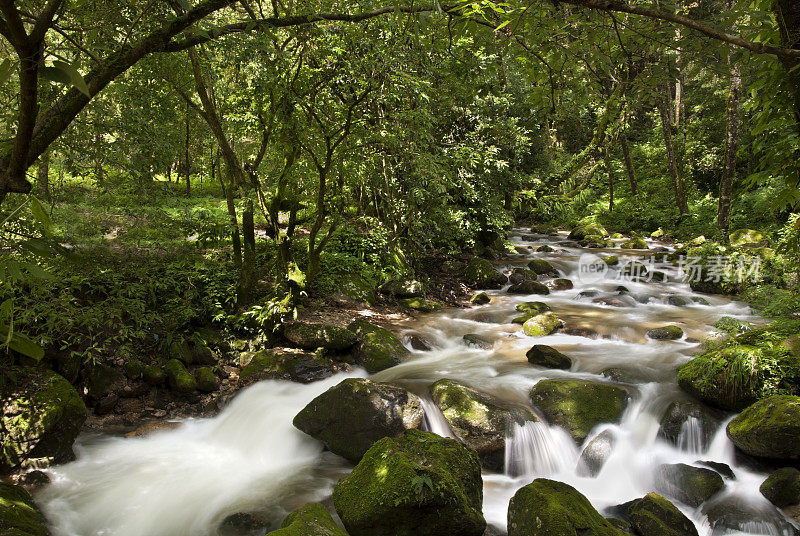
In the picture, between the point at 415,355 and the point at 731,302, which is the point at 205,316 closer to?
the point at 415,355

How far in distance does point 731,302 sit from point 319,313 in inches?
337

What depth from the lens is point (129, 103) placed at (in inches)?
223

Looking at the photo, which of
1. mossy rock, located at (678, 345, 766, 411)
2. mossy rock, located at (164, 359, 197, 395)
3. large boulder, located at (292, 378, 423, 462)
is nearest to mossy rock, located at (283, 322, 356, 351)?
mossy rock, located at (164, 359, 197, 395)

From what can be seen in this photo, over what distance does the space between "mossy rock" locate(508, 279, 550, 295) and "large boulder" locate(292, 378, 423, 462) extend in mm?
6615

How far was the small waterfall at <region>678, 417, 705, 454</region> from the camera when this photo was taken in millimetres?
5203

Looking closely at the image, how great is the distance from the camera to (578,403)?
5.64 m

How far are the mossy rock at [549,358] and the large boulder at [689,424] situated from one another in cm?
164

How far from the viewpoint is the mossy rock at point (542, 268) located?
519 inches

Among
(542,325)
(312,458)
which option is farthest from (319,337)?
(542,325)

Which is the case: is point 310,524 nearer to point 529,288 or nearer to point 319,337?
point 319,337

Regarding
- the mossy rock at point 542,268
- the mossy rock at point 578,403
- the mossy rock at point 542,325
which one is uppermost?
the mossy rock at point 542,268

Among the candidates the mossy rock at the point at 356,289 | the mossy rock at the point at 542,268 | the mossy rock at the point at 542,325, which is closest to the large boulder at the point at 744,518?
the mossy rock at the point at 542,325

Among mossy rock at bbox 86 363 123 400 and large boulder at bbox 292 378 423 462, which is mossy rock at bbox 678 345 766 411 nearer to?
large boulder at bbox 292 378 423 462

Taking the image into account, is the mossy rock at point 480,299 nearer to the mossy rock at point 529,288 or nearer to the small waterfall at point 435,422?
the mossy rock at point 529,288
